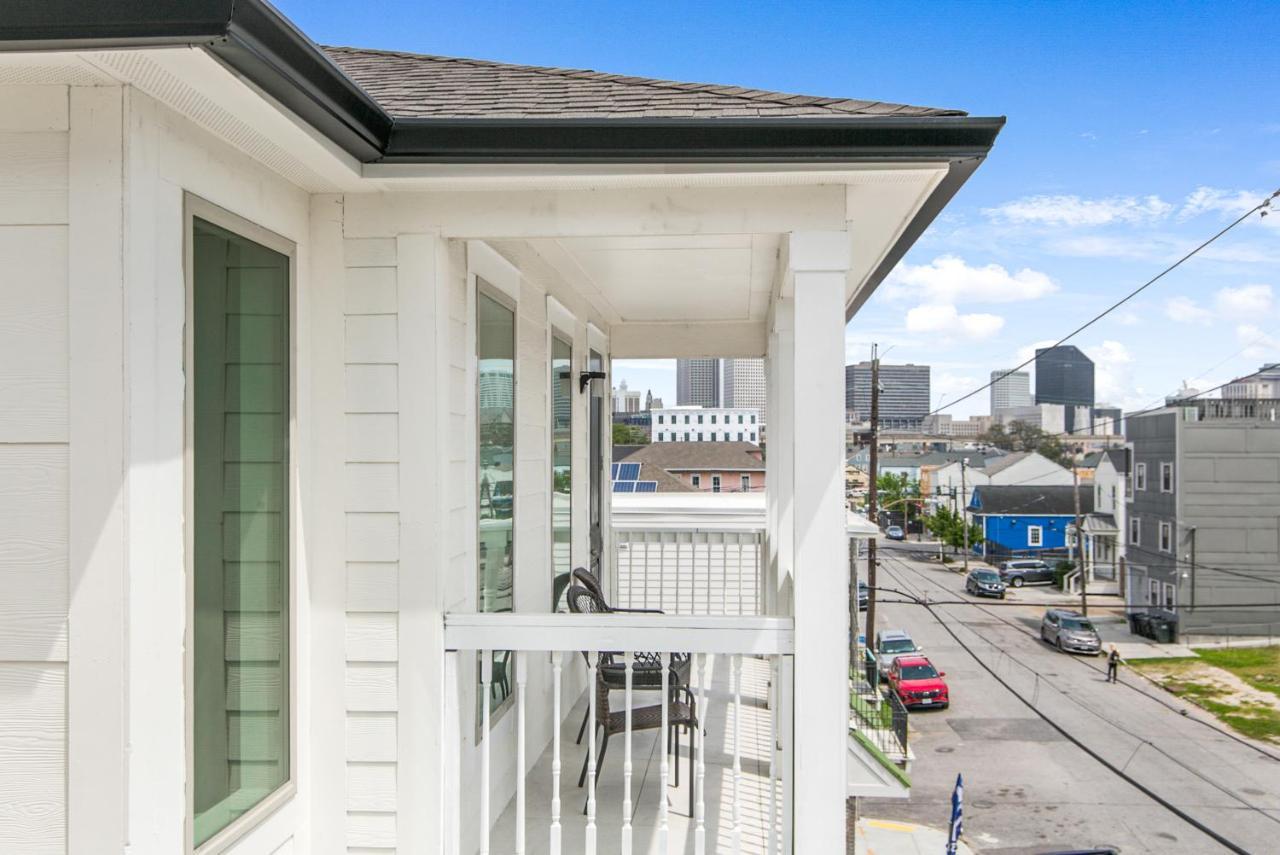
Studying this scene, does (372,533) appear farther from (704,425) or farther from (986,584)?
(704,425)

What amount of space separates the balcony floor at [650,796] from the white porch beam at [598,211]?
177 cm

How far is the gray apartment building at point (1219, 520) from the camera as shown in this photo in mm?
26078

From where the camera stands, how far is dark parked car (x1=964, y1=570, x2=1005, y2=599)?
1278 inches


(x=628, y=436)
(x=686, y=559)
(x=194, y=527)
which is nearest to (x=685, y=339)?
(x=686, y=559)

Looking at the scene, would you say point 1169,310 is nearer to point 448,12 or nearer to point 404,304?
point 448,12

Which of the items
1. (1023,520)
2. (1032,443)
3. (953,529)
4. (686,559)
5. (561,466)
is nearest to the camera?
(561,466)

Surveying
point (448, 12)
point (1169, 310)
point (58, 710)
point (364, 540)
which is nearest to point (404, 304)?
point (364, 540)

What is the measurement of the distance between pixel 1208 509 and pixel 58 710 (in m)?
31.0

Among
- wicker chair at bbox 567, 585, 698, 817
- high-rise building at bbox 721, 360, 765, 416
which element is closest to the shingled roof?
wicker chair at bbox 567, 585, 698, 817

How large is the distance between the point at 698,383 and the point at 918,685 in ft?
396

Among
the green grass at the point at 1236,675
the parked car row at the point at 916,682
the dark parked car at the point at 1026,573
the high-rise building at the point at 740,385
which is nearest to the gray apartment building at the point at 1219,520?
the green grass at the point at 1236,675

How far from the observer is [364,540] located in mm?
2557

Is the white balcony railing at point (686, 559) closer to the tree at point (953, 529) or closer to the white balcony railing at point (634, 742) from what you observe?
the white balcony railing at point (634, 742)

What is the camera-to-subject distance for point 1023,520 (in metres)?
42.8
